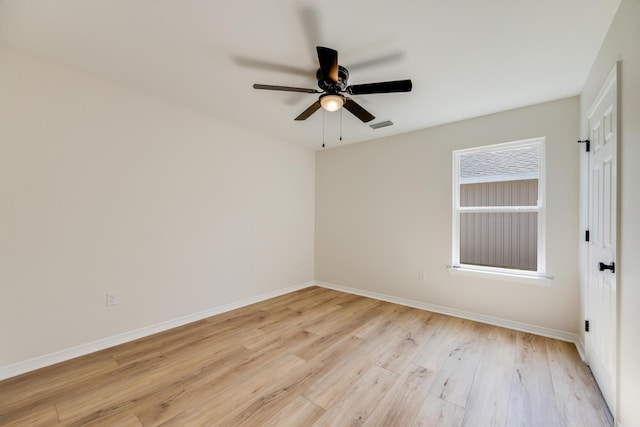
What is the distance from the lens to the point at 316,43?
192cm

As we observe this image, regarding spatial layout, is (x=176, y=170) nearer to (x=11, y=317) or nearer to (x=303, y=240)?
(x=11, y=317)

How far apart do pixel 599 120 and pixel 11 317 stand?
16.0 feet

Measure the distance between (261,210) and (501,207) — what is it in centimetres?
328

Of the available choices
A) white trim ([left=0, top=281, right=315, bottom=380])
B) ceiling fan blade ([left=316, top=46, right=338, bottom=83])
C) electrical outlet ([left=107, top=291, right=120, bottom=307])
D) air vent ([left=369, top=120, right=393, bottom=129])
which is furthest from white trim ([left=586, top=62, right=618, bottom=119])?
electrical outlet ([left=107, top=291, right=120, bottom=307])

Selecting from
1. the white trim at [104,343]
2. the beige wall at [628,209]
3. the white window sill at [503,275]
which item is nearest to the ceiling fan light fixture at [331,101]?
the beige wall at [628,209]

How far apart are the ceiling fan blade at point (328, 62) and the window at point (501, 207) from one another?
2.34 metres

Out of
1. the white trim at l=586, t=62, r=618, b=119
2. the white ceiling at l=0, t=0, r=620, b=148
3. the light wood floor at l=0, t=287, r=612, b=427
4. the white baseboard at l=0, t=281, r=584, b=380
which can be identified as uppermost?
the white ceiling at l=0, t=0, r=620, b=148

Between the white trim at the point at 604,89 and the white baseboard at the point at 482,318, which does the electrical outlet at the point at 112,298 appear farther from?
the white trim at the point at 604,89

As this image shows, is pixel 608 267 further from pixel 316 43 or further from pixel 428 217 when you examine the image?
pixel 316 43

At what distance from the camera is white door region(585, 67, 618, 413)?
164 cm

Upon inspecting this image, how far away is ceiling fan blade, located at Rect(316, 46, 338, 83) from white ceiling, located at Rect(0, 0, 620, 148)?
8.1 inches

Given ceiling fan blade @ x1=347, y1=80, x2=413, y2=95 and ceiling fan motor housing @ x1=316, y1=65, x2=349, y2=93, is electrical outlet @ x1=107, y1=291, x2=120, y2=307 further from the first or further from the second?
ceiling fan blade @ x1=347, y1=80, x2=413, y2=95

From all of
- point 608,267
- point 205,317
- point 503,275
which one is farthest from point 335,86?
point 205,317

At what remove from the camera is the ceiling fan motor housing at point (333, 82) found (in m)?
2.00
